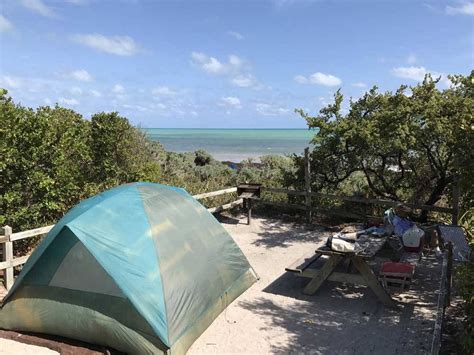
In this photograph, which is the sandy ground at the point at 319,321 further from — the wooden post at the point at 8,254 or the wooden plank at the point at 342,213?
the wooden plank at the point at 342,213

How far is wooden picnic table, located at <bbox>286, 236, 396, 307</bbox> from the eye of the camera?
588cm

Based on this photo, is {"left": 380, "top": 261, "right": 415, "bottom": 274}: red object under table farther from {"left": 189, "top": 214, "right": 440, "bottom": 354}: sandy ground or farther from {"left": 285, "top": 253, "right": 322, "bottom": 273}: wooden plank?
{"left": 285, "top": 253, "right": 322, "bottom": 273}: wooden plank

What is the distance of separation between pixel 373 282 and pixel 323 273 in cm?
73

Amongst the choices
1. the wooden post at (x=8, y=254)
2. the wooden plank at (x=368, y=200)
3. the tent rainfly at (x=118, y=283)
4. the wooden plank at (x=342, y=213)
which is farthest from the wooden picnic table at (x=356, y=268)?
the wooden post at (x=8, y=254)

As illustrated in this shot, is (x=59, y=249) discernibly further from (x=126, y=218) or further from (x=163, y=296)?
(x=163, y=296)

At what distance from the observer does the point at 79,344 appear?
15.3 feet

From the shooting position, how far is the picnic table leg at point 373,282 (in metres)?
5.83

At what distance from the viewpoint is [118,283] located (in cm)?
450

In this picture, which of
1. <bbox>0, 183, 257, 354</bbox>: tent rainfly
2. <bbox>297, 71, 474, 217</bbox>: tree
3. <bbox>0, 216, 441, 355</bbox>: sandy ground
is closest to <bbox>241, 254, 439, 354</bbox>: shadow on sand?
<bbox>0, 216, 441, 355</bbox>: sandy ground

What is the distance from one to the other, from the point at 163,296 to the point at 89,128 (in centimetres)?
659

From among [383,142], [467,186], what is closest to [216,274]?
[467,186]

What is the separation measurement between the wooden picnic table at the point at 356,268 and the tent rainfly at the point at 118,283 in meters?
1.72

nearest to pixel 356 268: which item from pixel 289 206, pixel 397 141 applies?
pixel 397 141

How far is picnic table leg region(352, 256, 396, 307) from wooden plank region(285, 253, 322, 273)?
0.84 meters
